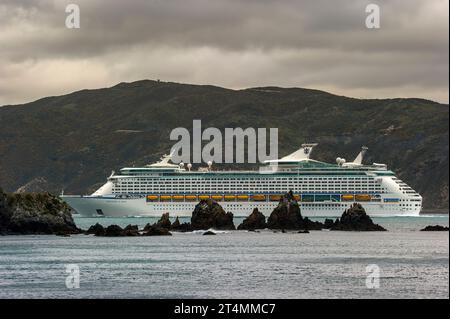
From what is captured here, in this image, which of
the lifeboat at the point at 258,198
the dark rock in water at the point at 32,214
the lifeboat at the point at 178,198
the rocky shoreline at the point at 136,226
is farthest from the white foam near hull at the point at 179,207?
the dark rock in water at the point at 32,214

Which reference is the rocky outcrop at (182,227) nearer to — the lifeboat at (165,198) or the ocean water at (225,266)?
the ocean water at (225,266)

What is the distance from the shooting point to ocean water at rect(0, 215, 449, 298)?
216ft

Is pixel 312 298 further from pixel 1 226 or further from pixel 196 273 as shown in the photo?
pixel 1 226

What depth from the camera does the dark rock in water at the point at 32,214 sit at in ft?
406

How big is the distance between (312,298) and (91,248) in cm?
4469

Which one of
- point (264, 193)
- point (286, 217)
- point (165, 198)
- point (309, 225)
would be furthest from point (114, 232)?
point (264, 193)

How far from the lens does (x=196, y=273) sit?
7688 centimetres

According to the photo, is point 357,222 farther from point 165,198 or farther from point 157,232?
point 165,198

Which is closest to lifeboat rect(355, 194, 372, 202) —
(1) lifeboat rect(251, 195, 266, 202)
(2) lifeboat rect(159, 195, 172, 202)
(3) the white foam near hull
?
(3) the white foam near hull
